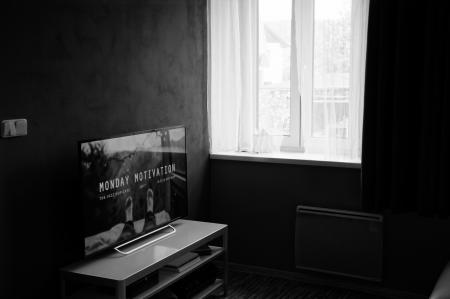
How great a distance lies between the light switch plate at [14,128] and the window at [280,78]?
6.35ft

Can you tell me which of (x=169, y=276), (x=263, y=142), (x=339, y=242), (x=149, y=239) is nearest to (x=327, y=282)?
(x=339, y=242)

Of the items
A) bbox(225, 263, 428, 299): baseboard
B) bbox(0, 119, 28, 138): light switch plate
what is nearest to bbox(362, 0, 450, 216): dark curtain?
bbox(225, 263, 428, 299): baseboard

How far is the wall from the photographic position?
12.1 ft

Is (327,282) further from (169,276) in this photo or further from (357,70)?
(357,70)

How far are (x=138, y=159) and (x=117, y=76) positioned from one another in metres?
0.52

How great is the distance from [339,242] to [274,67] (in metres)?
1.42

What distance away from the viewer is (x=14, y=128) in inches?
102

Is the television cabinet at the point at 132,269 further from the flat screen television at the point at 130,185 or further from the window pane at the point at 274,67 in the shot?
the window pane at the point at 274,67

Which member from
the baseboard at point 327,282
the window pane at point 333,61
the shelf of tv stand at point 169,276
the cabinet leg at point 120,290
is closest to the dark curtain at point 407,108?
the window pane at point 333,61

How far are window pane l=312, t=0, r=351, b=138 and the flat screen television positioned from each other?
1.10m

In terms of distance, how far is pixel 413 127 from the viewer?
356 cm

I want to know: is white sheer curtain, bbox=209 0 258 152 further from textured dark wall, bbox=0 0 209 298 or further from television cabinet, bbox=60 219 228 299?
television cabinet, bbox=60 219 228 299

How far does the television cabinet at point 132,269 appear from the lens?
2.77m

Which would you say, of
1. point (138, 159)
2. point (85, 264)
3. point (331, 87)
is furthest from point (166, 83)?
point (85, 264)
